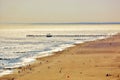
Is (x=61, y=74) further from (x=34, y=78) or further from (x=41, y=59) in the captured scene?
(x=41, y=59)

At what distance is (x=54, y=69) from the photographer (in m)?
7.70

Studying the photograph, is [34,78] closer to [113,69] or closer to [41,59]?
[113,69]

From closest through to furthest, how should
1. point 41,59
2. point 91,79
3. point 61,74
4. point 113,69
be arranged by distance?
point 91,79 < point 61,74 < point 113,69 < point 41,59

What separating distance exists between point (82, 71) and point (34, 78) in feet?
3.55

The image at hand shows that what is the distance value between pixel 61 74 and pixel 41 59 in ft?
8.74

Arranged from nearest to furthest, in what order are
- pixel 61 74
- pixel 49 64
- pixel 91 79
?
pixel 91 79
pixel 61 74
pixel 49 64

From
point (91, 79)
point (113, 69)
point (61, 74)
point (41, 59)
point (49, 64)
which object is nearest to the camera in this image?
point (91, 79)

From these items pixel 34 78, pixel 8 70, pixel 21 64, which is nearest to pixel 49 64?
pixel 21 64

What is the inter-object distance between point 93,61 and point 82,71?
1.66 m

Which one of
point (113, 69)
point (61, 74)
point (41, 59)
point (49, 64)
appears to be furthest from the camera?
point (41, 59)

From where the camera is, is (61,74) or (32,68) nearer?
(61,74)

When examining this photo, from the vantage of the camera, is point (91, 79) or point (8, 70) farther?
point (8, 70)

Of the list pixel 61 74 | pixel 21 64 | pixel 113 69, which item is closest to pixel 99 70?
pixel 113 69

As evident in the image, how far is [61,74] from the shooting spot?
6988 millimetres
